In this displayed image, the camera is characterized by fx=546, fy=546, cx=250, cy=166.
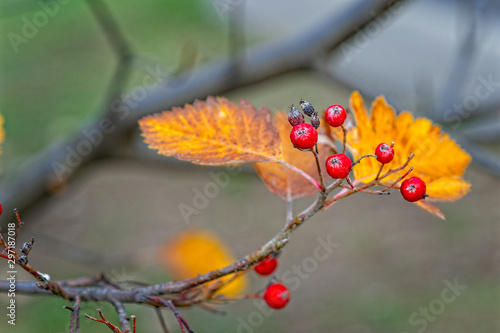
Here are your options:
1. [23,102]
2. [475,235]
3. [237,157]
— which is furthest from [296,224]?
[23,102]

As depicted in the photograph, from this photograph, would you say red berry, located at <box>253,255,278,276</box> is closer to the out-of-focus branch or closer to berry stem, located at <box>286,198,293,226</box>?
berry stem, located at <box>286,198,293,226</box>

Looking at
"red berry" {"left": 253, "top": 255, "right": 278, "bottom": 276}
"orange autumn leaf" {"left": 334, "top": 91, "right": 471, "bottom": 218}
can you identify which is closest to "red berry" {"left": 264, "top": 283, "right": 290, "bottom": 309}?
"red berry" {"left": 253, "top": 255, "right": 278, "bottom": 276}

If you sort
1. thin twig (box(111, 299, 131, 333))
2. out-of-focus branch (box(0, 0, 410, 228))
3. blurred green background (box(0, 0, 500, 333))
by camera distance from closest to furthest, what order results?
thin twig (box(111, 299, 131, 333))
out-of-focus branch (box(0, 0, 410, 228))
blurred green background (box(0, 0, 500, 333))

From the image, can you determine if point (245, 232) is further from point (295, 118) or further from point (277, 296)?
point (295, 118)

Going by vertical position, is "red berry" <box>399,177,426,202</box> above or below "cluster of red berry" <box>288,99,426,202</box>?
below

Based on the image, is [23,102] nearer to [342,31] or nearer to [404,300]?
[404,300]

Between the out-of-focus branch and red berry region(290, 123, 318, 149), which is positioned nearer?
red berry region(290, 123, 318, 149)

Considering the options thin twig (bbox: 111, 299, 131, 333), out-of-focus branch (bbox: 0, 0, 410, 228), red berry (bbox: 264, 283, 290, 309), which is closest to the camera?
thin twig (bbox: 111, 299, 131, 333)

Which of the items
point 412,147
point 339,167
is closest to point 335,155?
point 339,167
